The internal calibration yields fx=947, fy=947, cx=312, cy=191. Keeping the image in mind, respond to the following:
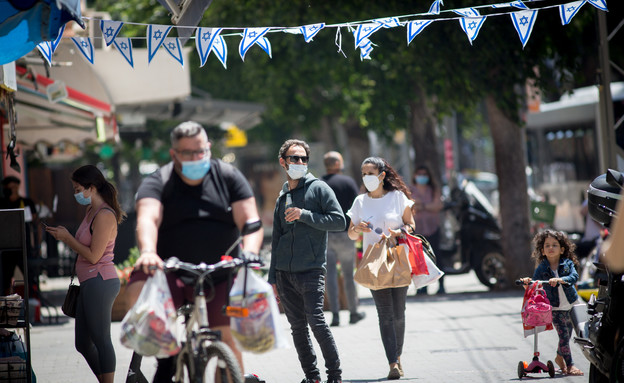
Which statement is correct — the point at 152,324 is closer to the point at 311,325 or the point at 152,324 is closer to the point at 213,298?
the point at 213,298

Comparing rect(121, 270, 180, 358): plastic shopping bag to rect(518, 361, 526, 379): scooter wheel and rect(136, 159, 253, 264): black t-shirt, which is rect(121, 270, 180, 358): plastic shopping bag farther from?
rect(518, 361, 526, 379): scooter wheel

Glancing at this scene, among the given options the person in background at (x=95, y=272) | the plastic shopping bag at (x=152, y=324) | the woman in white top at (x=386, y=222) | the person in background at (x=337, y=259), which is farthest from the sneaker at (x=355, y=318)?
the plastic shopping bag at (x=152, y=324)

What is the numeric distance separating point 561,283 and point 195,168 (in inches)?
134

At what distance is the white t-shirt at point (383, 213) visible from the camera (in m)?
7.99

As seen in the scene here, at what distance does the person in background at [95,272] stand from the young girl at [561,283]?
340cm

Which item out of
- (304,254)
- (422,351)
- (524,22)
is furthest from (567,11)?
(304,254)

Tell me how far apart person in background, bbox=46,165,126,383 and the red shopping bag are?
8.04ft

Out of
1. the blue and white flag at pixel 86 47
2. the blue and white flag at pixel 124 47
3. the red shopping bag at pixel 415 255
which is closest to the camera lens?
the red shopping bag at pixel 415 255

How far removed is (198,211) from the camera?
5.57 m

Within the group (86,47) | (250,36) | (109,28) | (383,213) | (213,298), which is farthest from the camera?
(86,47)

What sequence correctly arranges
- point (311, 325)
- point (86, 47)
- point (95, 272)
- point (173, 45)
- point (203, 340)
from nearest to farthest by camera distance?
point (203, 340) < point (95, 272) < point (311, 325) < point (86, 47) < point (173, 45)

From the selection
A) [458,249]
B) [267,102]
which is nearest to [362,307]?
[458,249]

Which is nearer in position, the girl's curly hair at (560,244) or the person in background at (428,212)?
the girl's curly hair at (560,244)

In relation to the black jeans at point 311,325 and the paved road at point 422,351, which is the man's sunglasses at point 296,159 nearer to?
the black jeans at point 311,325
